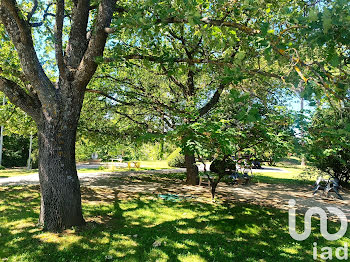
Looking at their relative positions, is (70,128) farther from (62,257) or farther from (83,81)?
(62,257)

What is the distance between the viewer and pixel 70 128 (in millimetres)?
5176

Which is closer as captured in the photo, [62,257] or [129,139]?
[62,257]

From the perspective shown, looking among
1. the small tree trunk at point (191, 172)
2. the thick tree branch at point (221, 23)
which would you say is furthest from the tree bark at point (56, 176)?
the small tree trunk at point (191, 172)

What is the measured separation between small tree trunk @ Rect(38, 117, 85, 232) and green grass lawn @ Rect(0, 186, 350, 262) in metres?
0.29

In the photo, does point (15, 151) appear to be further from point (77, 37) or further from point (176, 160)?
point (77, 37)

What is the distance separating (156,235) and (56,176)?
246cm

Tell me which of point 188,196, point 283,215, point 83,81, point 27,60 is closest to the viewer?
→ point 27,60

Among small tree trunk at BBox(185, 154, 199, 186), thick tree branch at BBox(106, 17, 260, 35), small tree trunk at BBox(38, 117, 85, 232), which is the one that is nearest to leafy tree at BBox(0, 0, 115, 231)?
small tree trunk at BBox(38, 117, 85, 232)

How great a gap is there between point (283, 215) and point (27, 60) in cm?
805

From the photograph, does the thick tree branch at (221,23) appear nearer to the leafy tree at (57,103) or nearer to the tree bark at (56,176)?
the leafy tree at (57,103)

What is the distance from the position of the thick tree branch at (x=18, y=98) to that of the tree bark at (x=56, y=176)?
33 centimetres

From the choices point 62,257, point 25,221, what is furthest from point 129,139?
point 62,257

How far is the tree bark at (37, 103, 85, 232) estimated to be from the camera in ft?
16.1

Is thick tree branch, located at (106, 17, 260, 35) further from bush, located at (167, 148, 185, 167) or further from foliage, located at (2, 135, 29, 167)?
foliage, located at (2, 135, 29, 167)
